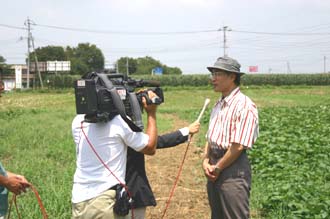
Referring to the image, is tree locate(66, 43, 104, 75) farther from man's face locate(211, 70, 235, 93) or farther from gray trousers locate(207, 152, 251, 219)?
gray trousers locate(207, 152, 251, 219)

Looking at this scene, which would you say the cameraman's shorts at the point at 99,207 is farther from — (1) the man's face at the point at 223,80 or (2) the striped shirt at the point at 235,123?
(1) the man's face at the point at 223,80

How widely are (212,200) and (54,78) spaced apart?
54.7 meters

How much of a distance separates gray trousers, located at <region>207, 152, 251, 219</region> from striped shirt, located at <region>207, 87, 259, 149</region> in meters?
0.20

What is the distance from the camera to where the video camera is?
9.11 ft

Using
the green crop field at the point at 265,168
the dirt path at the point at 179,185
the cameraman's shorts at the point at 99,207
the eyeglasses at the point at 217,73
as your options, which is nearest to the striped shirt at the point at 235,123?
the eyeglasses at the point at 217,73

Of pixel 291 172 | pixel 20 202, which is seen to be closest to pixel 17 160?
pixel 20 202

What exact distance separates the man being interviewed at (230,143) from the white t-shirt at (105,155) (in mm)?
989

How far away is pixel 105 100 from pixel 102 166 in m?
0.45

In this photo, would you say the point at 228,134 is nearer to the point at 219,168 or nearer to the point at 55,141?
the point at 219,168

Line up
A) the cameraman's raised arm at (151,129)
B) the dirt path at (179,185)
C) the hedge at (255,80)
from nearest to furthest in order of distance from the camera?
the cameraman's raised arm at (151,129), the dirt path at (179,185), the hedge at (255,80)

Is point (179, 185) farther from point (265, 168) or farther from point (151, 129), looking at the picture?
point (151, 129)

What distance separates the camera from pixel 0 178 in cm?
305

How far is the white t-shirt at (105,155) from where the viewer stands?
9.41ft

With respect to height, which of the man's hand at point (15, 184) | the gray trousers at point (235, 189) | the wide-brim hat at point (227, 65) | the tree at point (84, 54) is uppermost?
the tree at point (84, 54)
